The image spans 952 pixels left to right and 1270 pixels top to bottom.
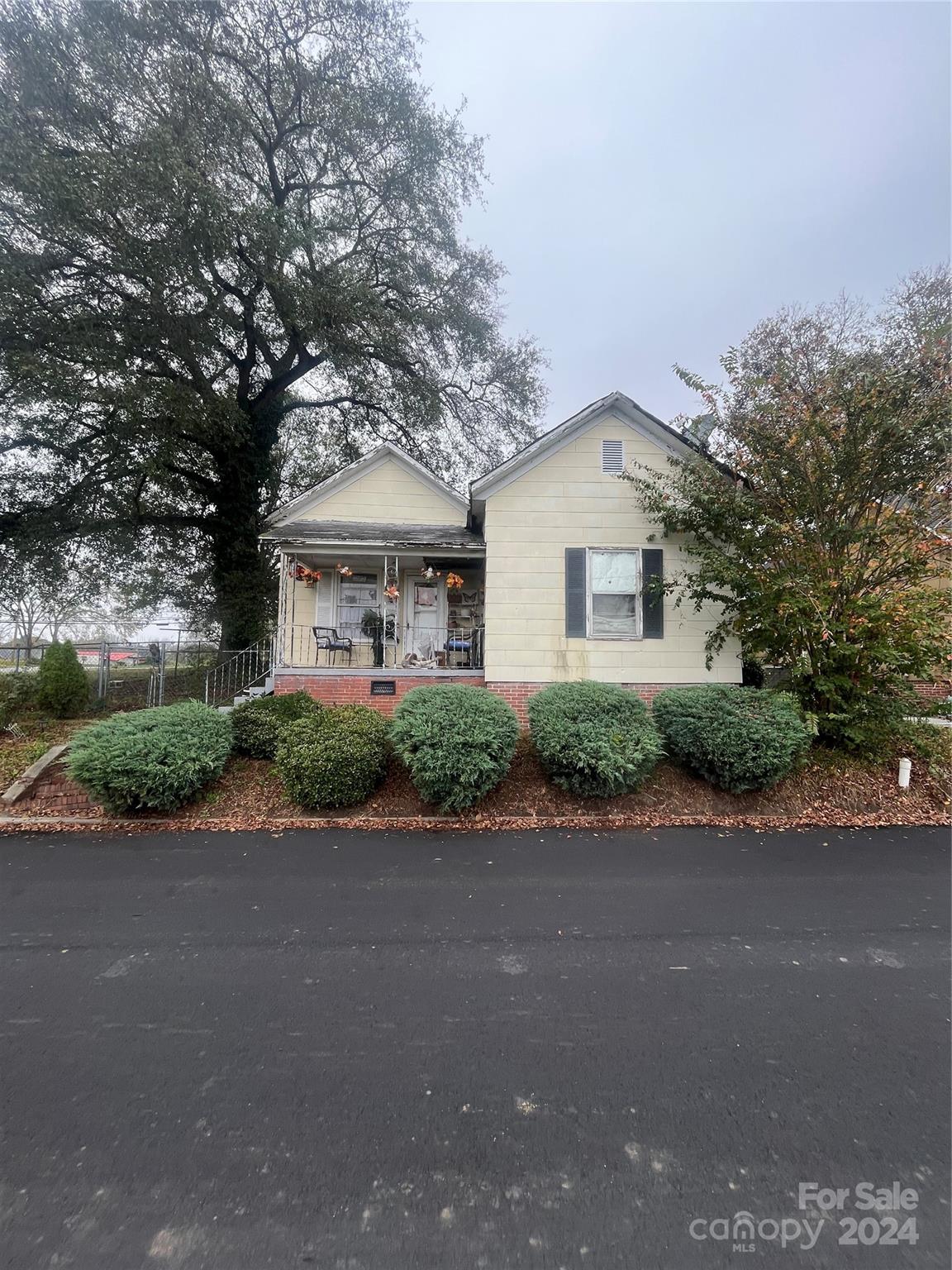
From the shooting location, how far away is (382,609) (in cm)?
1196

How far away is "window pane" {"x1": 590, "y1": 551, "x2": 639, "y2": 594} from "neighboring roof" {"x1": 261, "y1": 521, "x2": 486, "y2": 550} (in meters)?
2.17

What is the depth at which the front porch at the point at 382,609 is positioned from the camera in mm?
10930

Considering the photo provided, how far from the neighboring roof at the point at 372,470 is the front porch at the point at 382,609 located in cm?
Answer: 134

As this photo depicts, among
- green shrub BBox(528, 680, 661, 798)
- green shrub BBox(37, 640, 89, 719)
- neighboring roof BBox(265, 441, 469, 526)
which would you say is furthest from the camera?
neighboring roof BBox(265, 441, 469, 526)

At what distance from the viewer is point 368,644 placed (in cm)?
1153

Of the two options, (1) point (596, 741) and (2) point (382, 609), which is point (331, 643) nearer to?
(2) point (382, 609)

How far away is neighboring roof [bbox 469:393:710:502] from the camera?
32.3 feet

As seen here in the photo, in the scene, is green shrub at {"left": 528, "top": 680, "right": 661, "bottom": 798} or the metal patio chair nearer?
green shrub at {"left": 528, "top": 680, "right": 661, "bottom": 798}

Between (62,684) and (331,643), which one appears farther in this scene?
(331,643)

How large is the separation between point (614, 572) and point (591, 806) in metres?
4.64

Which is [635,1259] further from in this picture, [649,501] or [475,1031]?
[649,501]

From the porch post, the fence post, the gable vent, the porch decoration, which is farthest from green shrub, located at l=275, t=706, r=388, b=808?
the fence post

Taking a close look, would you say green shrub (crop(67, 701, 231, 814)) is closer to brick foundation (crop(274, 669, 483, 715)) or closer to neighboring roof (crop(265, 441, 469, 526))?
brick foundation (crop(274, 669, 483, 715))

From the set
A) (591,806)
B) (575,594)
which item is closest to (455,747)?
(591,806)
